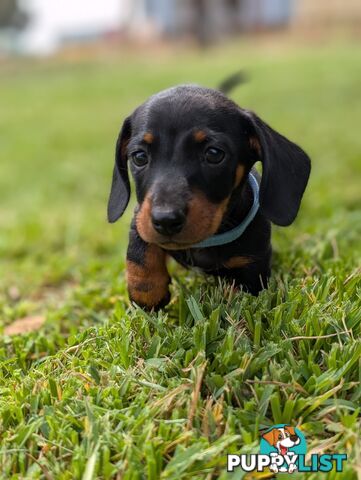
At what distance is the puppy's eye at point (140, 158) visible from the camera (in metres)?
2.73

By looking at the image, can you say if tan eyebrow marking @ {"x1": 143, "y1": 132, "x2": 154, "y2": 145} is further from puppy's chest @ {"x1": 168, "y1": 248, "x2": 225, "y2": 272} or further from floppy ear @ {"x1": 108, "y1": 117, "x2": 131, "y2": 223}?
puppy's chest @ {"x1": 168, "y1": 248, "x2": 225, "y2": 272}

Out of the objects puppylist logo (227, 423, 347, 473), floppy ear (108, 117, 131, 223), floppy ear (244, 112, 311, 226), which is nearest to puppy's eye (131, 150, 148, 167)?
floppy ear (108, 117, 131, 223)

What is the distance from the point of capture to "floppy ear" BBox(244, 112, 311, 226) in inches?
108

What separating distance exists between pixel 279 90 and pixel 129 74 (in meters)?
Result: 7.71

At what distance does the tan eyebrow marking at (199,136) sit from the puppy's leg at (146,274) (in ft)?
1.64

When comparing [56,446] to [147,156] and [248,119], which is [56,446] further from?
[248,119]

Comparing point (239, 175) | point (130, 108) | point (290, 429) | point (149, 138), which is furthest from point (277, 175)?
point (130, 108)

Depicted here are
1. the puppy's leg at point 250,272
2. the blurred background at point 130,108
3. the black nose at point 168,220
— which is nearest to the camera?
the black nose at point 168,220

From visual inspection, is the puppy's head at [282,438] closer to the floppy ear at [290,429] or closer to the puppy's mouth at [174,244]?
the floppy ear at [290,429]

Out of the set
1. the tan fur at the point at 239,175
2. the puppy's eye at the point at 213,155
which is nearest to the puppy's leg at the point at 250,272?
the tan fur at the point at 239,175

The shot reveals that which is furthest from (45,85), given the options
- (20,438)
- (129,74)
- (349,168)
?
(20,438)

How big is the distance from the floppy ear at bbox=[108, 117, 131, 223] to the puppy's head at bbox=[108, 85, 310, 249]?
0.02 meters

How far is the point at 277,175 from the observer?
276 centimetres

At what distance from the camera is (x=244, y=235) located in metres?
2.89
